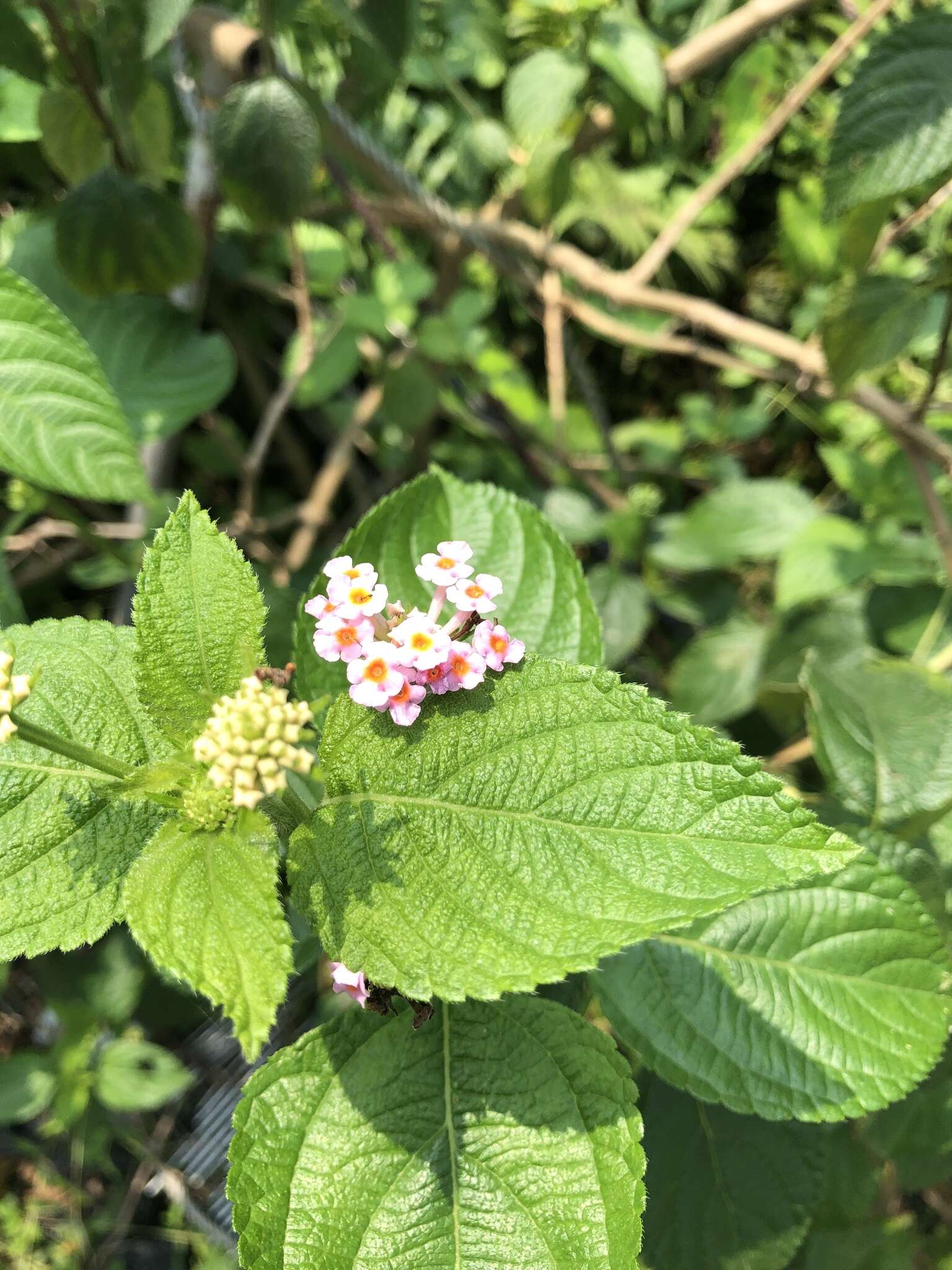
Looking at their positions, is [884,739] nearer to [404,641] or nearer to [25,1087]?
[404,641]

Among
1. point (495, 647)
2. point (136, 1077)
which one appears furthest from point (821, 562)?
point (136, 1077)

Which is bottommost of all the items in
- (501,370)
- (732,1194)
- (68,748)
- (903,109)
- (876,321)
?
(732,1194)

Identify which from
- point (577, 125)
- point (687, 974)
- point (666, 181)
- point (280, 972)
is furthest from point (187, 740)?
point (666, 181)

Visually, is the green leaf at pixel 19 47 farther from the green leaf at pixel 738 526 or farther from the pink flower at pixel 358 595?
the green leaf at pixel 738 526

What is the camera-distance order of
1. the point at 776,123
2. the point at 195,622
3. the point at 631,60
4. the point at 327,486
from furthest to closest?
the point at 327,486 → the point at 776,123 → the point at 631,60 → the point at 195,622

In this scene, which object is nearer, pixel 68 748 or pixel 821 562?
pixel 68 748

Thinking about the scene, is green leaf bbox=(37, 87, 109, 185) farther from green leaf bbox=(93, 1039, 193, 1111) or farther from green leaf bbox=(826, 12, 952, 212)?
green leaf bbox=(93, 1039, 193, 1111)

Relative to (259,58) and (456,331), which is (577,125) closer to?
(456,331)

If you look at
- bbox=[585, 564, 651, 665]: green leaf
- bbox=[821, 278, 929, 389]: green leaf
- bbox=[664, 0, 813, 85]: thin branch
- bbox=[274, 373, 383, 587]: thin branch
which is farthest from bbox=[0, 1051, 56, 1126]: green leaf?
bbox=[664, 0, 813, 85]: thin branch
